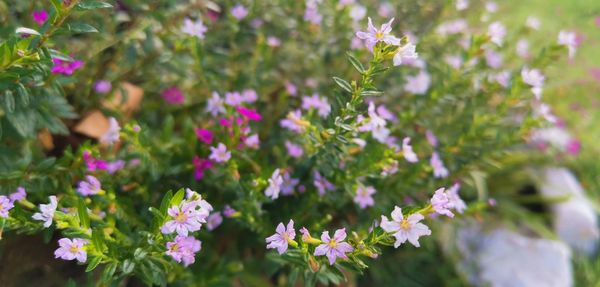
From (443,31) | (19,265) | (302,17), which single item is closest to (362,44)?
(302,17)

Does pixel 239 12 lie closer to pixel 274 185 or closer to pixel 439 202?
pixel 274 185

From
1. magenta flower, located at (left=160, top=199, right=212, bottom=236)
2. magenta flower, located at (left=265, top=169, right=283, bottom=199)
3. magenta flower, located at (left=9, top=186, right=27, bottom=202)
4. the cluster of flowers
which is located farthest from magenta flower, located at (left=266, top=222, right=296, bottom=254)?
magenta flower, located at (left=9, top=186, right=27, bottom=202)

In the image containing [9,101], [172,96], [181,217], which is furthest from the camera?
[172,96]

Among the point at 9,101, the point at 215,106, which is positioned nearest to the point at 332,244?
the point at 215,106

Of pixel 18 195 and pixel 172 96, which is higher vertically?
pixel 18 195

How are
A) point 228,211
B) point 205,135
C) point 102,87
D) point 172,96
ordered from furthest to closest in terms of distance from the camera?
1. point 172,96
2. point 102,87
3. point 205,135
4. point 228,211

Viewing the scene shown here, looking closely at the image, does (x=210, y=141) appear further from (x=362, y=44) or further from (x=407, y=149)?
(x=362, y=44)

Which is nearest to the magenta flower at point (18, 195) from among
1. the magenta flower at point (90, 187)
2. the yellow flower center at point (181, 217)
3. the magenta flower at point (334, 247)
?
the magenta flower at point (90, 187)

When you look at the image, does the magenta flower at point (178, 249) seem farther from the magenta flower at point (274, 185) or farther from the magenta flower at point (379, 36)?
the magenta flower at point (379, 36)
